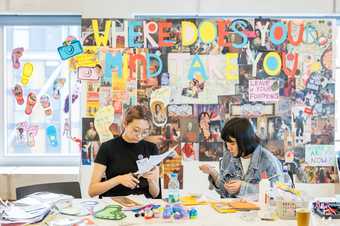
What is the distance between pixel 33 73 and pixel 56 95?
0.29 meters

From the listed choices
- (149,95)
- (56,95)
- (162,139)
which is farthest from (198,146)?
(56,95)

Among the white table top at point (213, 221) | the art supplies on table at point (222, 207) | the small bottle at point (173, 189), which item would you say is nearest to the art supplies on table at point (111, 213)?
the white table top at point (213, 221)

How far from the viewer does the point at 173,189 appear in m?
3.04

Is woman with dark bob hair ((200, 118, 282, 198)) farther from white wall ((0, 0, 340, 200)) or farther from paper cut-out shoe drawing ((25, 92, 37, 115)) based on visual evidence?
paper cut-out shoe drawing ((25, 92, 37, 115))

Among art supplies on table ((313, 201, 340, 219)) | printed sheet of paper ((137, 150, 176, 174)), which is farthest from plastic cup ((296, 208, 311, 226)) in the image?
printed sheet of paper ((137, 150, 176, 174))

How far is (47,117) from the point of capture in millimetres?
4305

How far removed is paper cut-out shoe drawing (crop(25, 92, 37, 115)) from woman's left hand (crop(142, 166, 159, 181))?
1495 mm

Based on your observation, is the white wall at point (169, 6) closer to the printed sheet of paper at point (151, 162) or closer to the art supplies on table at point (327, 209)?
the printed sheet of paper at point (151, 162)

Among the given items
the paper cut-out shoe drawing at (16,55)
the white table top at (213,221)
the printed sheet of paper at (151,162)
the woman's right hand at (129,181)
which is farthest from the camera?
the paper cut-out shoe drawing at (16,55)

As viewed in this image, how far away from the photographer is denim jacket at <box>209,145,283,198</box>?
3.12m

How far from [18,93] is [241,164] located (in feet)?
7.24

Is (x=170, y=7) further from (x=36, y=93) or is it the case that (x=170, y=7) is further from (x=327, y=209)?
(x=327, y=209)

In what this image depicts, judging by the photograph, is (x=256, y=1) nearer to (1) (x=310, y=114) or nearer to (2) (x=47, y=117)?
(1) (x=310, y=114)

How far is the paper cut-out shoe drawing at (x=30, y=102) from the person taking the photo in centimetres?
427
